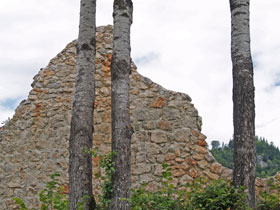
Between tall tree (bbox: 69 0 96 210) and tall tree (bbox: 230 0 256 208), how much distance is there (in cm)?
183

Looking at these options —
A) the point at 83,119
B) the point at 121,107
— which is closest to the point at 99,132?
the point at 83,119

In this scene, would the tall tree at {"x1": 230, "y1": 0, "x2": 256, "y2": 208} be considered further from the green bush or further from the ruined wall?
the ruined wall

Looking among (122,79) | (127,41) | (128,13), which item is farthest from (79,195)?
(128,13)

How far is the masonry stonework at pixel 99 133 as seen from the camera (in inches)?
275

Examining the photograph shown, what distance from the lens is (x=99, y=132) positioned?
738 cm

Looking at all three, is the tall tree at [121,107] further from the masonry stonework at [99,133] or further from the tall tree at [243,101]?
the masonry stonework at [99,133]

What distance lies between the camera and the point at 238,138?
4543 millimetres

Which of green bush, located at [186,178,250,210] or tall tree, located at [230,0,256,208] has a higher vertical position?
tall tree, located at [230,0,256,208]

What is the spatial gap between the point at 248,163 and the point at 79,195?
82.0 inches

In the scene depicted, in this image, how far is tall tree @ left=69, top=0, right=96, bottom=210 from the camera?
4.36m

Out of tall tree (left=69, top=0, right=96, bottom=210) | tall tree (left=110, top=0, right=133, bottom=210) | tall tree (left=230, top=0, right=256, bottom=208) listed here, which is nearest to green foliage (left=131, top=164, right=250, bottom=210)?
tall tree (left=230, top=0, right=256, bottom=208)

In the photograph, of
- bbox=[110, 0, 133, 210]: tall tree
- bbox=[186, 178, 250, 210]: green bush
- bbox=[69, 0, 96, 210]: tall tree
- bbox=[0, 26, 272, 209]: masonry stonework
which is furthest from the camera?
bbox=[0, 26, 272, 209]: masonry stonework

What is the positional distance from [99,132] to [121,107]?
10.4 ft

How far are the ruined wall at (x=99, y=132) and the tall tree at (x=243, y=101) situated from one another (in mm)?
2309
